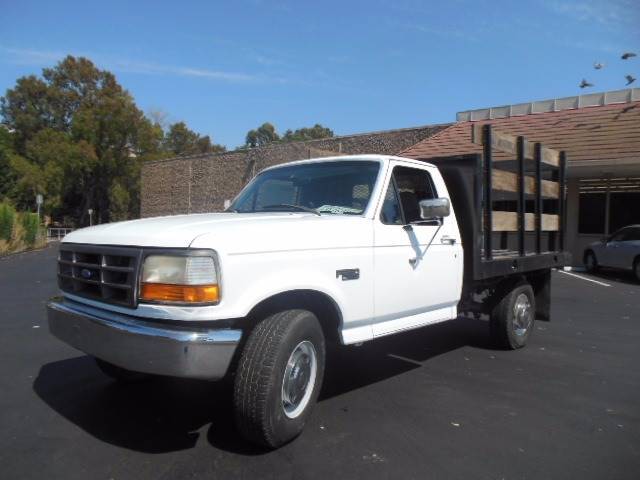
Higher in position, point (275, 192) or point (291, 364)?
point (275, 192)

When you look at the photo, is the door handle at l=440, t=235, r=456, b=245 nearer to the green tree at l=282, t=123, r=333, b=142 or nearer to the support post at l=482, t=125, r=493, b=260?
the support post at l=482, t=125, r=493, b=260

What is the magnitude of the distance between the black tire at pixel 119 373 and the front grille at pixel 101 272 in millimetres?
873

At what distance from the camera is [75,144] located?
4709cm

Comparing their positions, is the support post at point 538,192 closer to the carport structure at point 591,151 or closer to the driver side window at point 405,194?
the driver side window at point 405,194

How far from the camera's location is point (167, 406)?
4.18 metres

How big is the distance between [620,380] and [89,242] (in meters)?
4.92

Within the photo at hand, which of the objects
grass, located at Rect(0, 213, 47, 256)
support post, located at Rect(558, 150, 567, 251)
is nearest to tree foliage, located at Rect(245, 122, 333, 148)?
grass, located at Rect(0, 213, 47, 256)

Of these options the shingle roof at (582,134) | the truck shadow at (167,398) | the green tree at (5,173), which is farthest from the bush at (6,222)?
the green tree at (5,173)

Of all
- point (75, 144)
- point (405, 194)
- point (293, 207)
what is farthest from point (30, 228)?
point (405, 194)

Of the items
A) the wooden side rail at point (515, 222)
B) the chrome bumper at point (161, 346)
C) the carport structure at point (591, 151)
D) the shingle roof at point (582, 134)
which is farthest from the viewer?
the carport structure at point (591, 151)

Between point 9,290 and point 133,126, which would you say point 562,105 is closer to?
point 9,290

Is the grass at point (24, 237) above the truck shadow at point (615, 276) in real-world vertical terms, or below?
above

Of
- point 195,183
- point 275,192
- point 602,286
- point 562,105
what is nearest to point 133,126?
point 195,183

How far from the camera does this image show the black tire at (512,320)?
6.08 m
